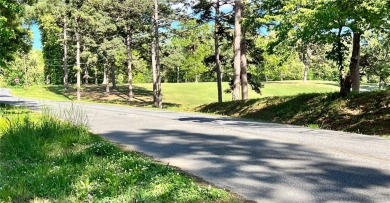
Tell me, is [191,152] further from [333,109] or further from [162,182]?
[333,109]

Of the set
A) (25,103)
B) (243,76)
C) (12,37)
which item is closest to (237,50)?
(243,76)

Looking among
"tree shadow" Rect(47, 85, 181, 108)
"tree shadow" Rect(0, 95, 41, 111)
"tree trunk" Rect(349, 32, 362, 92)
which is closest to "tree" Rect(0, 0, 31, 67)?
"tree shadow" Rect(0, 95, 41, 111)

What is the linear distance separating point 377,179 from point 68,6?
35.4 meters

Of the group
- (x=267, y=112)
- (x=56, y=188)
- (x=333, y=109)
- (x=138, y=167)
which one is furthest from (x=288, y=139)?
(x=267, y=112)

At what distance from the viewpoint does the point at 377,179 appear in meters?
5.04

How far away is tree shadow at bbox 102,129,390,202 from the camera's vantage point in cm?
451

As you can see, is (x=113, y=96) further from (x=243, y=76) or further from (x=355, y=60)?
(x=355, y=60)

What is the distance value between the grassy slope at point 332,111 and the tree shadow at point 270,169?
18.8 feet

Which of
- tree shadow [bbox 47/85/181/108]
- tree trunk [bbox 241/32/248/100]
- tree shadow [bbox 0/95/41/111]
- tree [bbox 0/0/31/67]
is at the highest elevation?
tree [bbox 0/0/31/67]

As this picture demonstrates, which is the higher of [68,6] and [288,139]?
[68,6]

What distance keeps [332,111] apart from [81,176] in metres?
11.7

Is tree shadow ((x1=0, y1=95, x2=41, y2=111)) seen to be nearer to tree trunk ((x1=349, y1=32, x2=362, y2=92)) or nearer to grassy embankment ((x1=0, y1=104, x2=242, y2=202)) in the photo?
grassy embankment ((x1=0, y1=104, x2=242, y2=202))

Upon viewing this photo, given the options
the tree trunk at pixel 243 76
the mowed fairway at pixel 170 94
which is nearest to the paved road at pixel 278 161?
the tree trunk at pixel 243 76

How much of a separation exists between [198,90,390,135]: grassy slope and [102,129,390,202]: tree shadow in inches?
225
